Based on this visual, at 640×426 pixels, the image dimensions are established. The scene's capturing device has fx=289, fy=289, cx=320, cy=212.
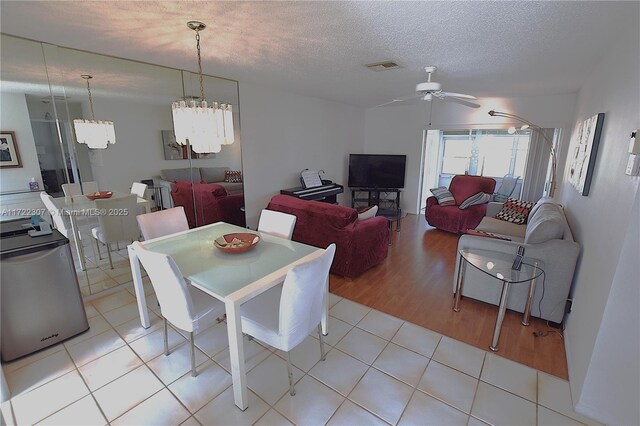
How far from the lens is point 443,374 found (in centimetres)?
188

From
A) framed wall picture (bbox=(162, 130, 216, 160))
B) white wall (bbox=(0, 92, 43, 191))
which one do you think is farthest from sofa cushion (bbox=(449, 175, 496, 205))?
white wall (bbox=(0, 92, 43, 191))

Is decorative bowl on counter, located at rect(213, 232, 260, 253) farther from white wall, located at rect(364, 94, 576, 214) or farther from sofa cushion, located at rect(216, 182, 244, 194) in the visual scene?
white wall, located at rect(364, 94, 576, 214)

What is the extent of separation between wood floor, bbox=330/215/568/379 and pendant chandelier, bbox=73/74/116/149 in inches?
100

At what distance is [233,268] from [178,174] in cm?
194

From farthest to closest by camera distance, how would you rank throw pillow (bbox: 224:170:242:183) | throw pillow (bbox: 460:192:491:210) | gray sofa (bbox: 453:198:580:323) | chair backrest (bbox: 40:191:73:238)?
throw pillow (bbox: 460:192:491:210) < throw pillow (bbox: 224:170:242:183) < chair backrest (bbox: 40:191:73:238) < gray sofa (bbox: 453:198:580:323)

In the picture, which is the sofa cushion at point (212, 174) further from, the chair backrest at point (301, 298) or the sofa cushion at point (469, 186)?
the sofa cushion at point (469, 186)

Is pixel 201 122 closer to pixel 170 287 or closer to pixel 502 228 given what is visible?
pixel 170 287

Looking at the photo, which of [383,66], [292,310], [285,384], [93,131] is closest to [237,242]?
[292,310]

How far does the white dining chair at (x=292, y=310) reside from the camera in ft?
4.87

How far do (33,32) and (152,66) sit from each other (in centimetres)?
91

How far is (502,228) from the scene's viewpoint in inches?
145

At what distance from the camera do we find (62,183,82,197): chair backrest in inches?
97.5

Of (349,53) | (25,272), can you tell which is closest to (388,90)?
(349,53)

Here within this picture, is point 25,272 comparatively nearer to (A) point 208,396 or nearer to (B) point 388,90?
(A) point 208,396
